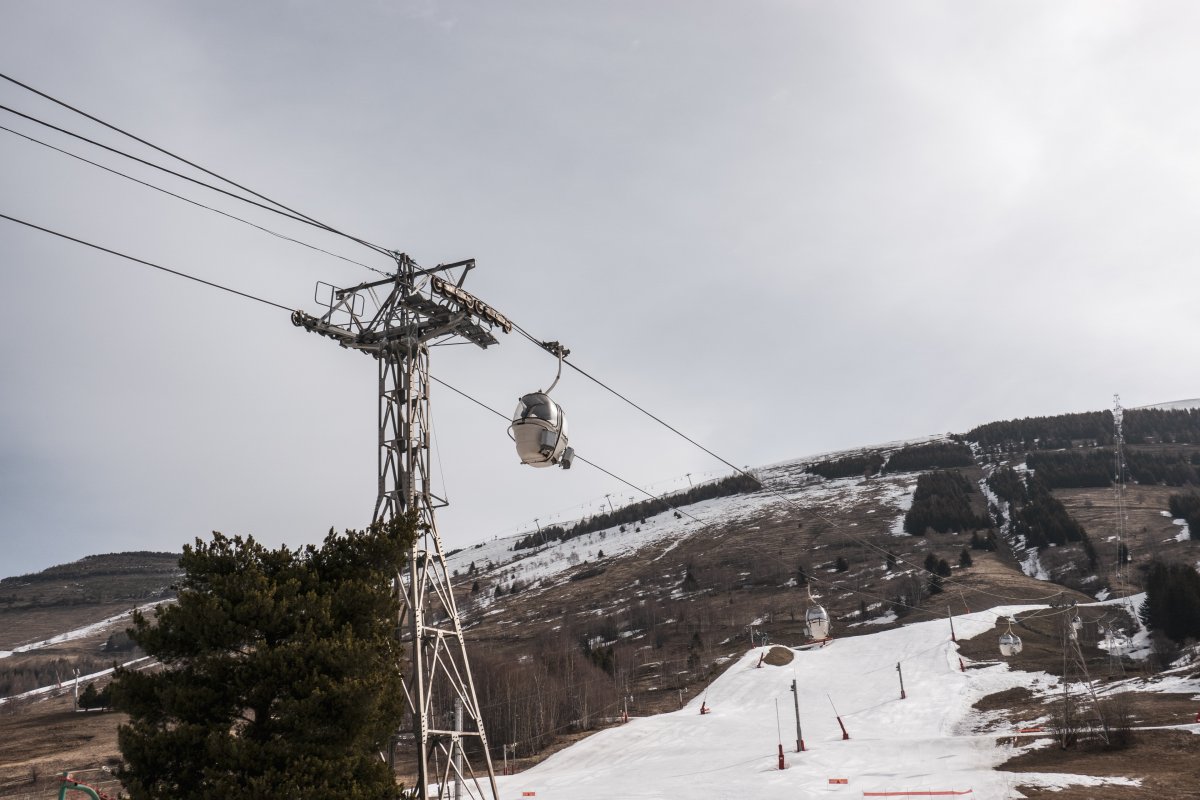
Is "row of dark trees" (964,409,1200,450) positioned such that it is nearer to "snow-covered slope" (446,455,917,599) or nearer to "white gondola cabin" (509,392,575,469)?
"snow-covered slope" (446,455,917,599)

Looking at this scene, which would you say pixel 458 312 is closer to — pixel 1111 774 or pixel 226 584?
pixel 226 584

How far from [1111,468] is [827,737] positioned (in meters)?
138

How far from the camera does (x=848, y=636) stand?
255 feet

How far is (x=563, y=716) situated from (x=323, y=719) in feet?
203

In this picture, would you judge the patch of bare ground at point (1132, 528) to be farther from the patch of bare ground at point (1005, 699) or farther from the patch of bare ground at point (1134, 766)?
the patch of bare ground at point (1134, 766)

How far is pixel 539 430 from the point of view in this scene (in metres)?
12.1

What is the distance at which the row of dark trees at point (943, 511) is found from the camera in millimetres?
124688

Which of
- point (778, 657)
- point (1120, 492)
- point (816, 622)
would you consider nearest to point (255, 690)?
point (816, 622)

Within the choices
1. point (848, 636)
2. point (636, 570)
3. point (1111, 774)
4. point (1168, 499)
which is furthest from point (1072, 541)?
point (1111, 774)

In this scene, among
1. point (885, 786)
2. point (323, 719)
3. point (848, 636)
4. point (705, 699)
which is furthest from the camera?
point (848, 636)

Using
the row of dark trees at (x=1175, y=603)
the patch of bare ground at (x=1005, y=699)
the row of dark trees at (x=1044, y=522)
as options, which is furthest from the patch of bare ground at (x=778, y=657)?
the row of dark trees at (x=1044, y=522)

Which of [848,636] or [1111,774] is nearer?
[1111,774]

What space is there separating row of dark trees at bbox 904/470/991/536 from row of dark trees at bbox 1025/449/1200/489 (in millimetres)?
16012

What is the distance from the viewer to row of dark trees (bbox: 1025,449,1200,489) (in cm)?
13925
